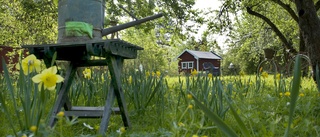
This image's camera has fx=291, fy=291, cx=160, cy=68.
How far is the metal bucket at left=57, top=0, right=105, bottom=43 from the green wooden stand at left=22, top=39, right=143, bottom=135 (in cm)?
7

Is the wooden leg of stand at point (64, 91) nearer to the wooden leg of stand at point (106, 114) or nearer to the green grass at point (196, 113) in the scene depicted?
the green grass at point (196, 113)

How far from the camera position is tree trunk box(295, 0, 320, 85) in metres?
3.81

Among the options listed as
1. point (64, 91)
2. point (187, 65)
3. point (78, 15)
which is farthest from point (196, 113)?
point (187, 65)

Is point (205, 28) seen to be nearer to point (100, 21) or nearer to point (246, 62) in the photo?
point (100, 21)

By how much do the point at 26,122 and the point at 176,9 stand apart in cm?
690

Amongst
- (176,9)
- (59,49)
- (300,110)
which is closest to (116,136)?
(59,49)

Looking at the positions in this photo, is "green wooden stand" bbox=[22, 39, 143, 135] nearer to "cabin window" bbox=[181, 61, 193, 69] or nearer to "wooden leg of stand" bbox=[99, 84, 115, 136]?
"wooden leg of stand" bbox=[99, 84, 115, 136]

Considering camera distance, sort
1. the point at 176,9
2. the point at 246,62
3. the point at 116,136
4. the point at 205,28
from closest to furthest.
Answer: the point at 116,136
the point at 176,9
the point at 205,28
the point at 246,62

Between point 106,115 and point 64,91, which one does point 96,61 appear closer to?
point 64,91

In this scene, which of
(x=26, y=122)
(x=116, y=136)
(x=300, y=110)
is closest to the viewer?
(x=26, y=122)

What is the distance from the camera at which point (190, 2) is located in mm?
8344

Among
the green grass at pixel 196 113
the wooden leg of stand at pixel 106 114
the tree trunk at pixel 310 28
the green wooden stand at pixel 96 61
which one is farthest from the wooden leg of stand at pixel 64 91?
the tree trunk at pixel 310 28

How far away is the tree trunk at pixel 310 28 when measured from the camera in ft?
12.5

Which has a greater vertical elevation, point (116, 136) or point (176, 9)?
point (176, 9)
